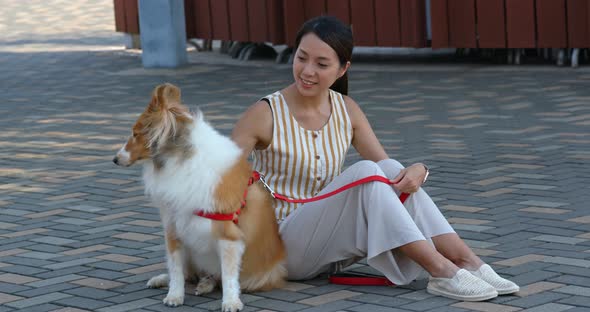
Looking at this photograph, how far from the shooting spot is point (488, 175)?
23.1ft

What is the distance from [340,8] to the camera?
13.7 metres

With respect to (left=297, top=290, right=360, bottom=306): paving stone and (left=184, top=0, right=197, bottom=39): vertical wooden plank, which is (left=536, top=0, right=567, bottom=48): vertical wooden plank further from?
(left=297, top=290, right=360, bottom=306): paving stone

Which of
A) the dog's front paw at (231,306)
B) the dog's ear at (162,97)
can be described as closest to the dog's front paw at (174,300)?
the dog's front paw at (231,306)

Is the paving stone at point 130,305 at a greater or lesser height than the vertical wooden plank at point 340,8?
lesser

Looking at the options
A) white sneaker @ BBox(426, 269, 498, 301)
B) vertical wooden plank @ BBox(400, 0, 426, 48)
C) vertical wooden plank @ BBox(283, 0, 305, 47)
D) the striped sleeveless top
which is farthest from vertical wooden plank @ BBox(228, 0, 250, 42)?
white sneaker @ BBox(426, 269, 498, 301)

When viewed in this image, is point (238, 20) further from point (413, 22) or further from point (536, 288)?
point (536, 288)

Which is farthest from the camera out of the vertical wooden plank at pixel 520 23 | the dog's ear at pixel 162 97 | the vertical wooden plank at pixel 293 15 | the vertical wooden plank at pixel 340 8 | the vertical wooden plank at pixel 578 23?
the vertical wooden plank at pixel 293 15

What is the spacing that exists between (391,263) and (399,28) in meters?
8.89

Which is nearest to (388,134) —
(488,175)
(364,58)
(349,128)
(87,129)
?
(488,175)

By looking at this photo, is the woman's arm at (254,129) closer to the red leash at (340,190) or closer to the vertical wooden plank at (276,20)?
the red leash at (340,190)

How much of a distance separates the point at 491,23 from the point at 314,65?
808 cm

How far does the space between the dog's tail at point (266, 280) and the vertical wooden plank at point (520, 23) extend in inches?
316

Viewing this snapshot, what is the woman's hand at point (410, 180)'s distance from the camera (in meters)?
4.46

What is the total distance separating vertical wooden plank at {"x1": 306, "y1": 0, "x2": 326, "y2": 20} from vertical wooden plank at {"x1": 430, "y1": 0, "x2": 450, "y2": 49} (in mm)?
1602
